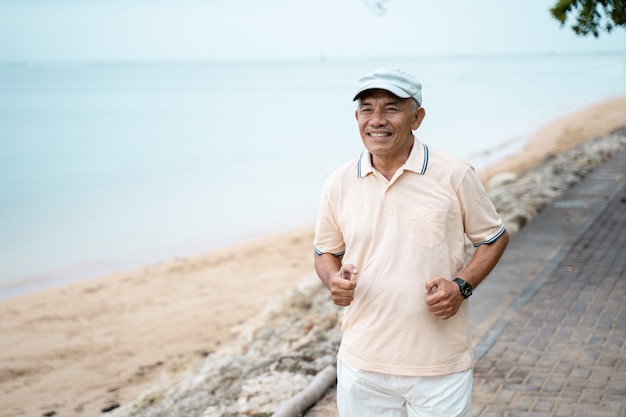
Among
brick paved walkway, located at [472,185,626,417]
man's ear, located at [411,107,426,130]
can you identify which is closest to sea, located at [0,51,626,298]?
man's ear, located at [411,107,426,130]

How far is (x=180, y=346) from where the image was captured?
873 centimetres

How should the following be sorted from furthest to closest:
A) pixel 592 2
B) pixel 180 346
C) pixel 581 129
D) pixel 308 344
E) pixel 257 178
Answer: pixel 581 129 < pixel 257 178 < pixel 180 346 < pixel 592 2 < pixel 308 344

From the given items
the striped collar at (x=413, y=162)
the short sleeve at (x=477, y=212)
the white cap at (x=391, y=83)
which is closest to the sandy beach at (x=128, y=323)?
the striped collar at (x=413, y=162)

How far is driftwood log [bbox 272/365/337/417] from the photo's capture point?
4.65 meters

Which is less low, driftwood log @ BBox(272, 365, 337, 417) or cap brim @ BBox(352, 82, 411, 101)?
cap brim @ BBox(352, 82, 411, 101)

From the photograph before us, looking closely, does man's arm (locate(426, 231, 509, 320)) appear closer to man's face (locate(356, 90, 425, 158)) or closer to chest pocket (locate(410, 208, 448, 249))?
chest pocket (locate(410, 208, 448, 249))

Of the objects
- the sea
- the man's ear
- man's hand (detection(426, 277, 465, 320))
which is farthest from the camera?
the sea

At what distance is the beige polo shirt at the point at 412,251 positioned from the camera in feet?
8.66

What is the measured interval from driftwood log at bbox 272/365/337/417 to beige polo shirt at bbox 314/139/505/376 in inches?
80.4

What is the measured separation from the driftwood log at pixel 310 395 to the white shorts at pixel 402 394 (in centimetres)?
188

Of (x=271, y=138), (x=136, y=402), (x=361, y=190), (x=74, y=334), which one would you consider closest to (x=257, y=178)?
(x=271, y=138)

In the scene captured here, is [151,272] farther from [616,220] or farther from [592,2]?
[592,2]

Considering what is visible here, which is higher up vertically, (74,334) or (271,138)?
(271,138)

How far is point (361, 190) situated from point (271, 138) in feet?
105
